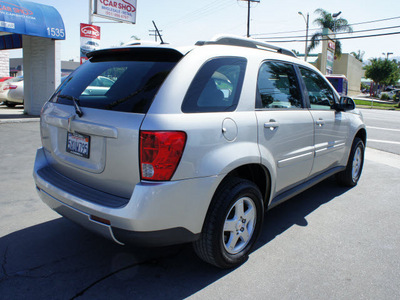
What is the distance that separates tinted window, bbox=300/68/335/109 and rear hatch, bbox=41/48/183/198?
6.55ft

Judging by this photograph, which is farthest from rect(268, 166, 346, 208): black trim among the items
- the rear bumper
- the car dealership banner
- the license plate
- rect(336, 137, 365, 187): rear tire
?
the car dealership banner

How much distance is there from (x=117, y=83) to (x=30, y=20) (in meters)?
10.4

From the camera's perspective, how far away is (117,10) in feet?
52.2

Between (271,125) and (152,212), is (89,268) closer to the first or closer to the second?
(152,212)

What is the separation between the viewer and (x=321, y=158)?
4082 millimetres

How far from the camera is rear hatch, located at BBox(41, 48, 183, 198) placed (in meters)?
2.33

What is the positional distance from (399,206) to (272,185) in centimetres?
237

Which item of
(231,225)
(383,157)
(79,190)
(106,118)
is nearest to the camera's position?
(106,118)

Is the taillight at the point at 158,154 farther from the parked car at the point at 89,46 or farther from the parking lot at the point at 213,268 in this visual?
the parked car at the point at 89,46

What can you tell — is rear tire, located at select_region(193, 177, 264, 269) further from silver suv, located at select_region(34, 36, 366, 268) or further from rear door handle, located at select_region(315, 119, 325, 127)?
rear door handle, located at select_region(315, 119, 325, 127)

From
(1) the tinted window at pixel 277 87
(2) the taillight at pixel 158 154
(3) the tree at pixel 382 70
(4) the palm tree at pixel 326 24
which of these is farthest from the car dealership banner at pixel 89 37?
(3) the tree at pixel 382 70

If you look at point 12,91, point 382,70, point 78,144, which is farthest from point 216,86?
point 382,70

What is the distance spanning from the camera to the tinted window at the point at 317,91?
13.1 ft

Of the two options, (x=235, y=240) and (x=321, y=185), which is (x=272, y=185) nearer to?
(x=235, y=240)
